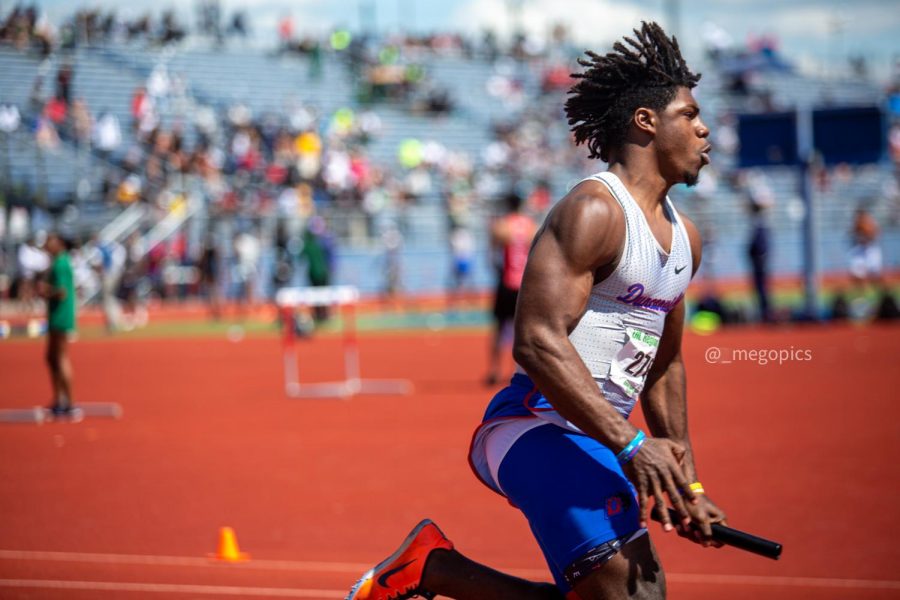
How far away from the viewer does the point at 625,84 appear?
410 centimetres

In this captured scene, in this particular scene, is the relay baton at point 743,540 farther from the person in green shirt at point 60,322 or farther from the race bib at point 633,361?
the person in green shirt at point 60,322

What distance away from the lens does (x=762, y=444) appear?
10586mm

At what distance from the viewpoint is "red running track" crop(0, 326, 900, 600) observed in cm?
675

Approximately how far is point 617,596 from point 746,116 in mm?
20343

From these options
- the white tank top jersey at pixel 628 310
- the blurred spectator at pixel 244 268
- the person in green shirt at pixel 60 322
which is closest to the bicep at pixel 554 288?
the white tank top jersey at pixel 628 310

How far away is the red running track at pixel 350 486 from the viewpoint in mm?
6746

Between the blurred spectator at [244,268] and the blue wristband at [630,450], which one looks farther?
the blurred spectator at [244,268]

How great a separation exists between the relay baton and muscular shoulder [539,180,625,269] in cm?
81

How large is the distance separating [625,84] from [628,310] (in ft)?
2.58

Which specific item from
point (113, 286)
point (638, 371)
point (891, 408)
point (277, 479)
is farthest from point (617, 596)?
point (113, 286)

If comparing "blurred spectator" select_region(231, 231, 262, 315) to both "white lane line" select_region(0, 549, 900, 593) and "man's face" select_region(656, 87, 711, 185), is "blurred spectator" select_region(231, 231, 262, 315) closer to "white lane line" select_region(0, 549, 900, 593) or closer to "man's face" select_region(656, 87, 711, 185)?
"white lane line" select_region(0, 549, 900, 593)

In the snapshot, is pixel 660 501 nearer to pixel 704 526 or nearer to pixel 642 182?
pixel 704 526

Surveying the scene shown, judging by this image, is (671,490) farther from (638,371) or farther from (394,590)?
(394,590)

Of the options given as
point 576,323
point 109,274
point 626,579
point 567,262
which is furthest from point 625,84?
point 109,274
